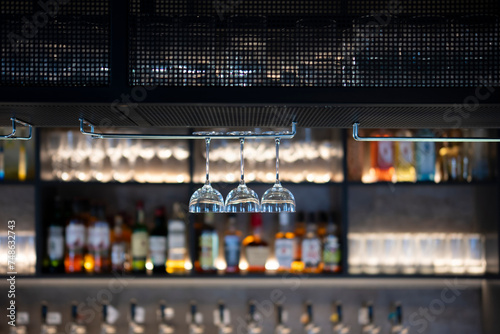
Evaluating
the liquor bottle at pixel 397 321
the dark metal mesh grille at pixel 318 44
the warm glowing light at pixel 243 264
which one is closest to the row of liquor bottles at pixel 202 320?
the liquor bottle at pixel 397 321

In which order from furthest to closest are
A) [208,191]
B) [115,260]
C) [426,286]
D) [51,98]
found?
[426,286] → [115,260] → [208,191] → [51,98]

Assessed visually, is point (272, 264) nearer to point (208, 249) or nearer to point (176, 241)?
point (208, 249)

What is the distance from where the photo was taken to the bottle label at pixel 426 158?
237cm

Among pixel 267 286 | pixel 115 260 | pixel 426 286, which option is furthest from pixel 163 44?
pixel 426 286

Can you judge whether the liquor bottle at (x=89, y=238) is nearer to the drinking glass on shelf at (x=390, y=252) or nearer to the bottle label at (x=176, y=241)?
the bottle label at (x=176, y=241)

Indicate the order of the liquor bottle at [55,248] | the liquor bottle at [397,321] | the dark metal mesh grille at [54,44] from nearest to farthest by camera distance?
the dark metal mesh grille at [54,44] → the liquor bottle at [55,248] → the liquor bottle at [397,321]

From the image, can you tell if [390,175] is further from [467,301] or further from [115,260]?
[115,260]

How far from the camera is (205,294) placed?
2580 millimetres

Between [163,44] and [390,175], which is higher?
[163,44]

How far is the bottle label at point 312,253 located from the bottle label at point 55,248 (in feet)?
3.60

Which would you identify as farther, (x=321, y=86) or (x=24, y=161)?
(x=24, y=161)

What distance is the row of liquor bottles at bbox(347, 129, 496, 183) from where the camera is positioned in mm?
2365

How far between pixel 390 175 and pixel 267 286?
80 centimetres

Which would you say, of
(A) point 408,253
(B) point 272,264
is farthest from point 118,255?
(A) point 408,253
